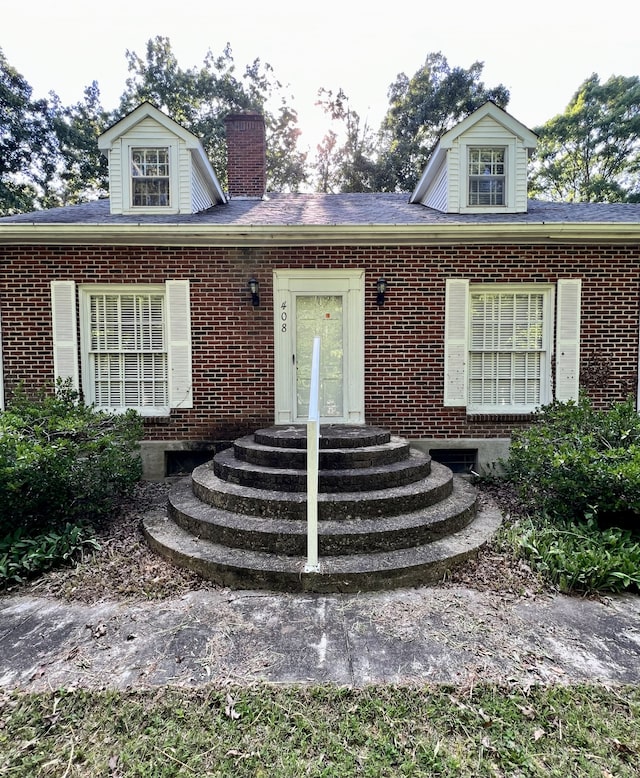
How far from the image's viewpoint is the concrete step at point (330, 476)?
13.1 ft

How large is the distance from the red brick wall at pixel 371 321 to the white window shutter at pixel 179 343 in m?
0.10

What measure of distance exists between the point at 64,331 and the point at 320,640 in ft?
17.4

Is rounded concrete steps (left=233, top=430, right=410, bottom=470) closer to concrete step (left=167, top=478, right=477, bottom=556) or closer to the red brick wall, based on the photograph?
concrete step (left=167, top=478, right=477, bottom=556)

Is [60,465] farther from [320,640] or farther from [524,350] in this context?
[524,350]

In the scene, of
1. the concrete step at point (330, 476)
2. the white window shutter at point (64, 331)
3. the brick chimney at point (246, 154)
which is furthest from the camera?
the brick chimney at point (246, 154)

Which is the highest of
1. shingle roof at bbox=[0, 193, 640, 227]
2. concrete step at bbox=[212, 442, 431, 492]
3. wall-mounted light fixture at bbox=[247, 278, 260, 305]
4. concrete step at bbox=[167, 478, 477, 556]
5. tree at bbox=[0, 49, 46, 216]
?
tree at bbox=[0, 49, 46, 216]

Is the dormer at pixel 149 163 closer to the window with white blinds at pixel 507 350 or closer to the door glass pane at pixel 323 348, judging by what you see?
the door glass pane at pixel 323 348

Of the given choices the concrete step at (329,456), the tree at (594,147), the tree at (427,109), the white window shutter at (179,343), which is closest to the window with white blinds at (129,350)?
the white window shutter at (179,343)

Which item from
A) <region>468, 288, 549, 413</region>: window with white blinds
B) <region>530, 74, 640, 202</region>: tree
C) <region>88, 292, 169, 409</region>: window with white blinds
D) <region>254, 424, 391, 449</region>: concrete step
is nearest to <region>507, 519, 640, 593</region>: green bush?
<region>254, 424, 391, 449</region>: concrete step

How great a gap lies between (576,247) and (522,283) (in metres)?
0.88

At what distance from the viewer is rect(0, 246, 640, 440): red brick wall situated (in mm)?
5711

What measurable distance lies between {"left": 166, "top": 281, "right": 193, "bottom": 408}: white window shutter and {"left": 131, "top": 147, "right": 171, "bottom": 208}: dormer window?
74.4 inches

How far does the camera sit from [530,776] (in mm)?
1708

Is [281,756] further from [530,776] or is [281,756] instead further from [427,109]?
[427,109]
